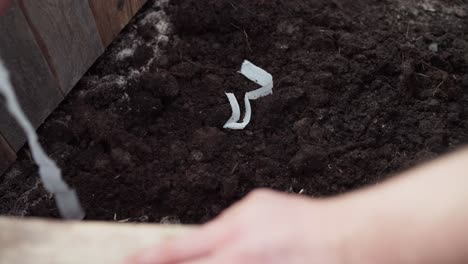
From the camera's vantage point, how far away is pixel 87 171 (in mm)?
1533

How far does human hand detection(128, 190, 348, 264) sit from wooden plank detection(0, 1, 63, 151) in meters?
0.80

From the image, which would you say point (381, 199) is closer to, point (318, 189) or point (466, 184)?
point (466, 184)

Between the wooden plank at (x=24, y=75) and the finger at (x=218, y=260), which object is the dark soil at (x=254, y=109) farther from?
the finger at (x=218, y=260)

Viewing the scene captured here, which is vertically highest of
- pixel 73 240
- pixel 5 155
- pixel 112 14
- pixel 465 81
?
pixel 73 240

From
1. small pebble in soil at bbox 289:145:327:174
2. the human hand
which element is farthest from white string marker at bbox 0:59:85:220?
the human hand

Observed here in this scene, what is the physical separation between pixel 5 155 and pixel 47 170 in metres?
0.12

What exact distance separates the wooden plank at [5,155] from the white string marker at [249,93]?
2.04 ft

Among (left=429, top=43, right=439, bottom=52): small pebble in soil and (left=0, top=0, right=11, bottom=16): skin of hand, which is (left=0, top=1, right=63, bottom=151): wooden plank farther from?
(left=429, top=43, right=439, bottom=52): small pebble in soil

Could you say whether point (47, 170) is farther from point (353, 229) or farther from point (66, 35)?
point (353, 229)

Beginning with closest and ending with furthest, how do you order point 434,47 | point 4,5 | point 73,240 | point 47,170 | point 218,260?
point 218,260 → point 73,240 → point 4,5 → point 47,170 → point 434,47

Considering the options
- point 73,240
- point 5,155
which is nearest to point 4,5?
point 5,155

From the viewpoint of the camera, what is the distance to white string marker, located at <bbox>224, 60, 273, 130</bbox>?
167 cm

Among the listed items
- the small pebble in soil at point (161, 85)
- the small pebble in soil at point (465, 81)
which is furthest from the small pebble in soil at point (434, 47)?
the small pebble in soil at point (161, 85)

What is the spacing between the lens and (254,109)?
1702mm
